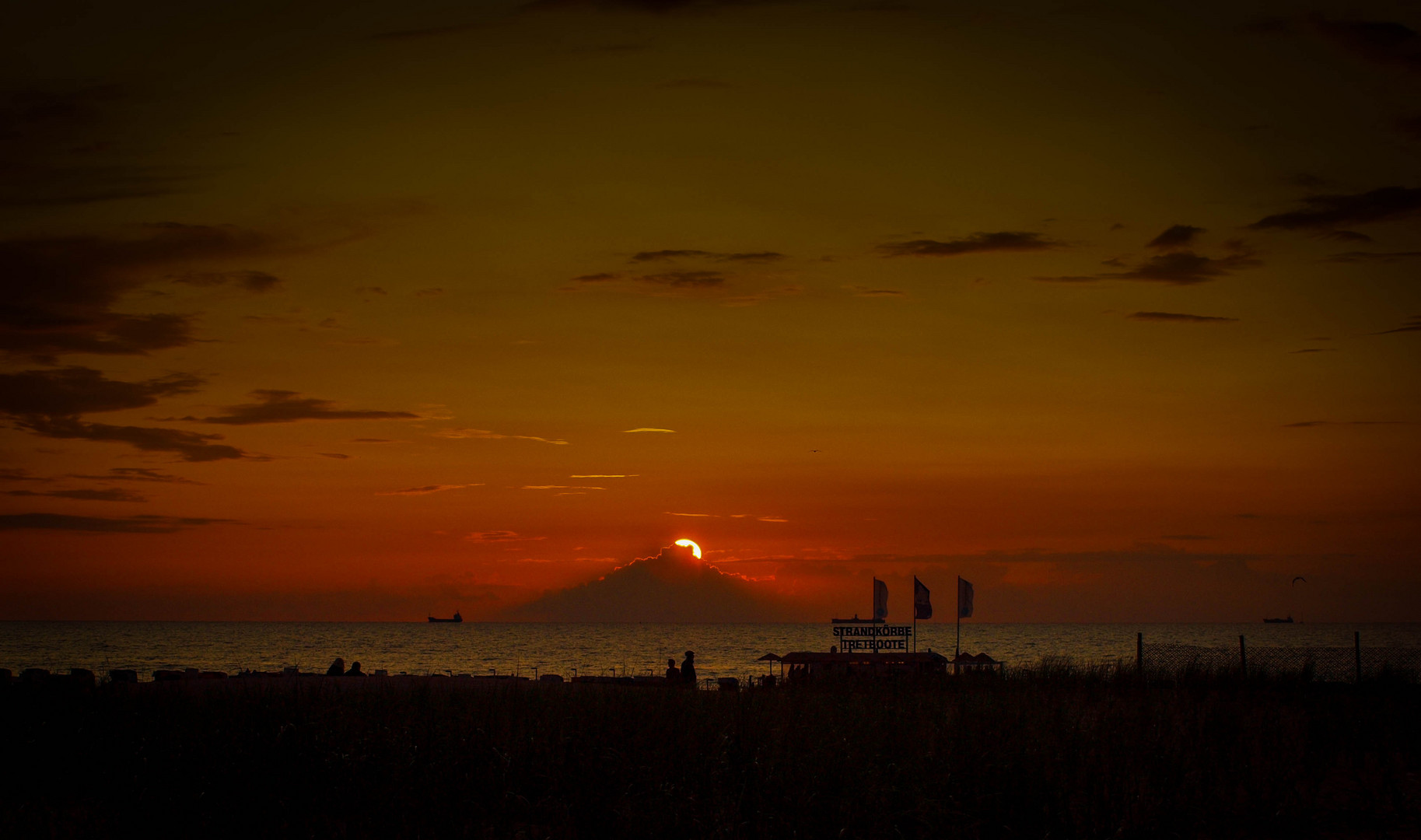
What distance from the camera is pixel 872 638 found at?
1229 inches

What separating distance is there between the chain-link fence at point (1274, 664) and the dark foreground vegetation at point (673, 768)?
896 centimetres

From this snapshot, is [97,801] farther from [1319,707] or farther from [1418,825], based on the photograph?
[1319,707]

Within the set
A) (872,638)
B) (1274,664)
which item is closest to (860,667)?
(872,638)

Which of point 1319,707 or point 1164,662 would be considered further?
point 1164,662

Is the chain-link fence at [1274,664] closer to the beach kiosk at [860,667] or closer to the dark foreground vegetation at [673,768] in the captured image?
the beach kiosk at [860,667]

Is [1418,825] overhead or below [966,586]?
below

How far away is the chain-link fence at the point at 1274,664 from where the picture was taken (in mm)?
25969

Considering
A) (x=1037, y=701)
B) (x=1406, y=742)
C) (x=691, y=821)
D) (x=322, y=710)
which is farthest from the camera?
(x=1037, y=701)

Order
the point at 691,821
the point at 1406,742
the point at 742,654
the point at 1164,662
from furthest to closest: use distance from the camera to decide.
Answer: the point at 742,654, the point at 1164,662, the point at 1406,742, the point at 691,821

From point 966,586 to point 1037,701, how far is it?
18819mm

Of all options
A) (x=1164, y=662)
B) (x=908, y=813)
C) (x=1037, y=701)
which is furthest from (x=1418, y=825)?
(x=1164, y=662)

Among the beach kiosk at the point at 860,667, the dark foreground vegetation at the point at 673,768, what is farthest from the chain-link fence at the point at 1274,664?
the dark foreground vegetation at the point at 673,768

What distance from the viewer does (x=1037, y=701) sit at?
712 inches

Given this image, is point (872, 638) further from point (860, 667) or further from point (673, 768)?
point (673, 768)
